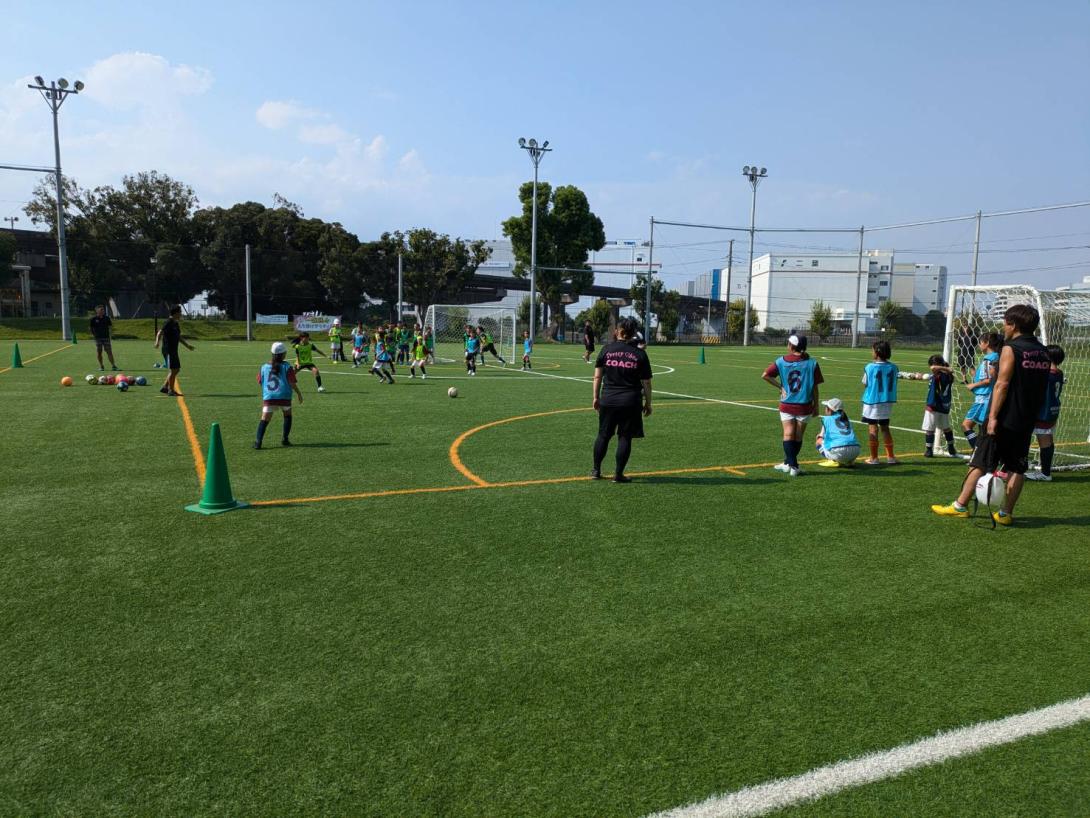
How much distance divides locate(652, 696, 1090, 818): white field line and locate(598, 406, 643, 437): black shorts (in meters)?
5.04

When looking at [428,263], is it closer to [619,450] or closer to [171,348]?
[171,348]

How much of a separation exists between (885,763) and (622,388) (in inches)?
213

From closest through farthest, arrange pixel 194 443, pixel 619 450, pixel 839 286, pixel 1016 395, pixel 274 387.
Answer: pixel 1016 395
pixel 619 450
pixel 274 387
pixel 194 443
pixel 839 286

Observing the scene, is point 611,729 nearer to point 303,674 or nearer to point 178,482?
point 303,674

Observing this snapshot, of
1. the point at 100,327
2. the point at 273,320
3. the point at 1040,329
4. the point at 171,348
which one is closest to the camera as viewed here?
the point at 1040,329

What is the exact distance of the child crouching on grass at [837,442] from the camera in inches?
370

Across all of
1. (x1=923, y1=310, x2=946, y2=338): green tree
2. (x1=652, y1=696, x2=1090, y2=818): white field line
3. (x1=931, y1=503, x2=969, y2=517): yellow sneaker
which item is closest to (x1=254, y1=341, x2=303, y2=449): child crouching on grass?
(x1=931, y1=503, x2=969, y2=517): yellow sneaker

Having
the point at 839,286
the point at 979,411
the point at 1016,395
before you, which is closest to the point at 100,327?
the point at 979,411

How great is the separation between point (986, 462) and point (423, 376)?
1876cm

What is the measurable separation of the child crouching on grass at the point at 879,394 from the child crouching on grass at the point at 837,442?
0.97 feet

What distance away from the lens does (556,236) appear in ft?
203

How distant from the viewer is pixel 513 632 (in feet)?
14.6

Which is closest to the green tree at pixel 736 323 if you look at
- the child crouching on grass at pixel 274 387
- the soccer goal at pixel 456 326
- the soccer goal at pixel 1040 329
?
the soccer goal at pixel 456 326

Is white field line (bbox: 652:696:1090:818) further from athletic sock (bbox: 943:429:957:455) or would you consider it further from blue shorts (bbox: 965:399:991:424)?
athletic sock (bbox: 943:429:957:455)
